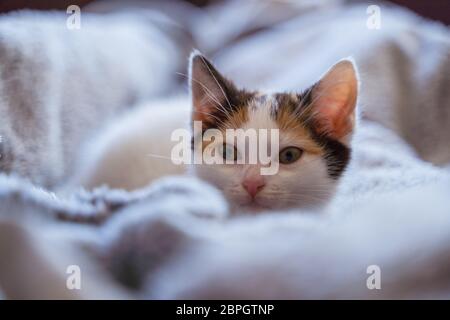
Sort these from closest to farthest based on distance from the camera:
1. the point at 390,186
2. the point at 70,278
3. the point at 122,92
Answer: the point at 70,278 → the point at 390,186 → the point at 122,92

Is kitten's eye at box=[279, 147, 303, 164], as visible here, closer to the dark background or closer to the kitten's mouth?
the kitten's mouth

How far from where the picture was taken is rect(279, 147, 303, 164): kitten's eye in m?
0.81

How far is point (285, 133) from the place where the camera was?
81 cm

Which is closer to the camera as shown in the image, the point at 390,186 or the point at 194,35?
the point at 390,186

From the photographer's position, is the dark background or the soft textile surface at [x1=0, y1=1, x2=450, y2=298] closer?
the soft textile surface at [x1=0, y1=1, x2=450, y2=298]

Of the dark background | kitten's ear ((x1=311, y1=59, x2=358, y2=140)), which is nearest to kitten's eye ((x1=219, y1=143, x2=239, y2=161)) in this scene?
kitten's ear ((x1=311, y1=59, x2=358, y2=140))

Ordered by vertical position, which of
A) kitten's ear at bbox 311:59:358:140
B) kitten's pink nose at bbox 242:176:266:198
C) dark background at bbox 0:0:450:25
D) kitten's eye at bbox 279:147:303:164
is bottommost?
kitten's pink nose at bbox 242:176:266:198

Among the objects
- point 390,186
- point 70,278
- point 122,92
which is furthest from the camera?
point 122,92

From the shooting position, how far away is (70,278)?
0.71 metres

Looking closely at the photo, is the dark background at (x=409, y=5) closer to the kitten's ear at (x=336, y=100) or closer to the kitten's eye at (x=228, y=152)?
the kitten's ear at (x=336, y=100)

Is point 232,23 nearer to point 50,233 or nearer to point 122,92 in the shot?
point 122,92
